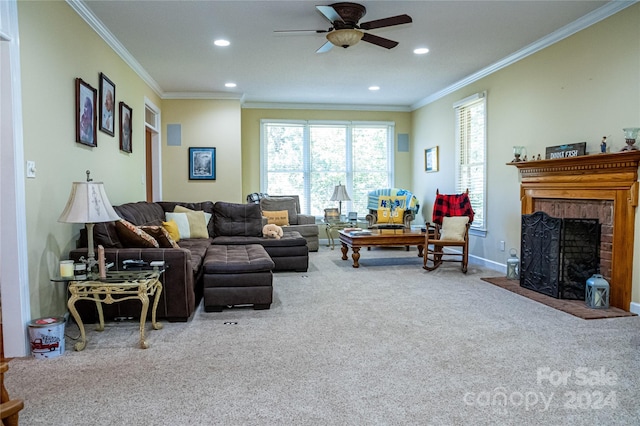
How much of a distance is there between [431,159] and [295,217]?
2561 mm

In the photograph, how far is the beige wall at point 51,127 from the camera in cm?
292

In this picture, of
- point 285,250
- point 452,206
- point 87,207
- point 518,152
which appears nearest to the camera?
point 87,207

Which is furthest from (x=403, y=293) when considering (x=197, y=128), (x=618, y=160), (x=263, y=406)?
(x=197, y=128)

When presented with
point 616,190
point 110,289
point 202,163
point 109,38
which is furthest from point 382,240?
point 109,38

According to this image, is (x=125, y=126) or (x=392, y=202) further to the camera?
(x=392, y=202)

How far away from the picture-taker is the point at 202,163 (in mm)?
7312

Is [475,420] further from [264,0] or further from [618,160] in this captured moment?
[264,0]

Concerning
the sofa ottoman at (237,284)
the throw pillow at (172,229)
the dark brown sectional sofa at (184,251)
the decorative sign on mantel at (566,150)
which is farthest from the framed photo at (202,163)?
the decorative sign on mantel at (566,150)

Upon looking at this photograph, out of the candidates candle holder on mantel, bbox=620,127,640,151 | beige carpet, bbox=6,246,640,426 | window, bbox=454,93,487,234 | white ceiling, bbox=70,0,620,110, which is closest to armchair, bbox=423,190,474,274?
window, bbox=454,93,487,234

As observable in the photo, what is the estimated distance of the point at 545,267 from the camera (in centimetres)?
434

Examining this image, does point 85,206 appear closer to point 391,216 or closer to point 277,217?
point 277,217

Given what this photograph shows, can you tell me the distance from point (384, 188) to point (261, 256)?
4727mm

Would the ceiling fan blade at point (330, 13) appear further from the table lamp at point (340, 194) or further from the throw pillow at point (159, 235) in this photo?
the table lamp at point (340, 194)

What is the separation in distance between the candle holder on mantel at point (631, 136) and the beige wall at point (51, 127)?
14.6 feet
